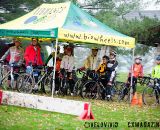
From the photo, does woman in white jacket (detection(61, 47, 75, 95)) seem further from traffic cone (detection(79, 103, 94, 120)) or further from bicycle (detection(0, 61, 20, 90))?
traffic cone (detection(79, 103, 94, 120))

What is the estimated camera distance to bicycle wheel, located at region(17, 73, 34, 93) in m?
15.7

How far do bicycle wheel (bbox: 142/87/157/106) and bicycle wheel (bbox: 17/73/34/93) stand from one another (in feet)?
12.7

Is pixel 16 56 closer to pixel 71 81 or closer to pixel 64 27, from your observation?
pixel 71 81

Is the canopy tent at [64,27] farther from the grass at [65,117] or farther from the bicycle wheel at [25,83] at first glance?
the grass at [65,117]

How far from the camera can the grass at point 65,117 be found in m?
9.98

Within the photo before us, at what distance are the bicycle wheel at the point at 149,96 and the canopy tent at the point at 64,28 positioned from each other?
5.75 feet

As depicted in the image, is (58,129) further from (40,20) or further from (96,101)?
(40,20)

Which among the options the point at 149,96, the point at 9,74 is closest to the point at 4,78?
the point at 9,74

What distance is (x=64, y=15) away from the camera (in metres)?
16.1

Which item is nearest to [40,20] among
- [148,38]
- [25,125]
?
[25,125]

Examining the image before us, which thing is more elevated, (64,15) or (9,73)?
(64,15)

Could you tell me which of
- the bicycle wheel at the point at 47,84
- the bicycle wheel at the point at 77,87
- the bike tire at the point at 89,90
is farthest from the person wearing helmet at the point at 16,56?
the bike tire at the point at 89,90

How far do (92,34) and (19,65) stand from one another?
296cm

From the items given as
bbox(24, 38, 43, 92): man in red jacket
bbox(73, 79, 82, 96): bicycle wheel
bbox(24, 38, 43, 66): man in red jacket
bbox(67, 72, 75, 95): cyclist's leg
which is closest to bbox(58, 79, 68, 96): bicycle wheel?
bbox(67, 72, 75, 95): cyclist's leg
